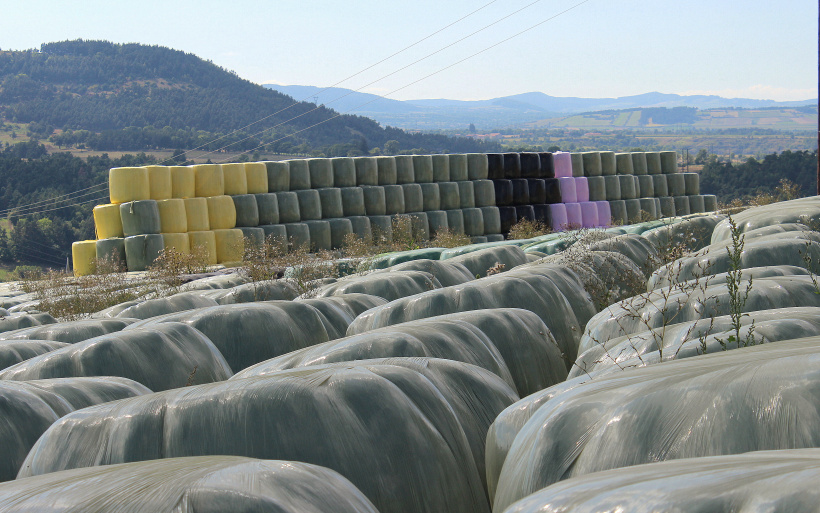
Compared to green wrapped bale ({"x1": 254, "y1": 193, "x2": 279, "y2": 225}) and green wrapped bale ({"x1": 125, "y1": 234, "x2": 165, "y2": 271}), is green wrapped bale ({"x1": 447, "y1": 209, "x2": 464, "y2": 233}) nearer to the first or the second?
green wrapped bale ({"x1": 254, "y1": 193, "x2": 279, "y2": 225})

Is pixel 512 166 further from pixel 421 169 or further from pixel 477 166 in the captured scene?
pixel 421 169

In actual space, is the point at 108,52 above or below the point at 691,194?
above

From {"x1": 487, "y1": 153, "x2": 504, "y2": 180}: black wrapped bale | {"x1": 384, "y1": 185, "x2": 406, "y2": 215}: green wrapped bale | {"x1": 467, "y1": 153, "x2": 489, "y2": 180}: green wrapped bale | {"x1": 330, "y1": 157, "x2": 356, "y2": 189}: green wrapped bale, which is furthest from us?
{"x1": 487, "y1": 153, "x2": 504, "y2": 180}: black wrapped bale

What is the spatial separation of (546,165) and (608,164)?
2.87m

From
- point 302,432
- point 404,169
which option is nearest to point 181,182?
point 404,169

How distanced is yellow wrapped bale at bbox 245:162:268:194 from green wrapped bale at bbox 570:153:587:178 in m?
10.8

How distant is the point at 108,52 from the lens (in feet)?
434

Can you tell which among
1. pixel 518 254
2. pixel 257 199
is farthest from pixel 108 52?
pixel 518 254

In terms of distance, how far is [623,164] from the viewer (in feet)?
87.6

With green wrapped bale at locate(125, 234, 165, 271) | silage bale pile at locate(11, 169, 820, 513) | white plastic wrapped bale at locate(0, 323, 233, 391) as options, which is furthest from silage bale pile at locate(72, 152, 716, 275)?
silage bale pile at locate(11, 169, 820, 513)

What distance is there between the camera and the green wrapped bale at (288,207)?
21.1 metres

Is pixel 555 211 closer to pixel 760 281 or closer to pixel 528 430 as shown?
pixel 760 281

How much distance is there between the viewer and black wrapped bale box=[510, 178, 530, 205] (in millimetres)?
24328

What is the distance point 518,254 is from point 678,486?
27.8 feet
